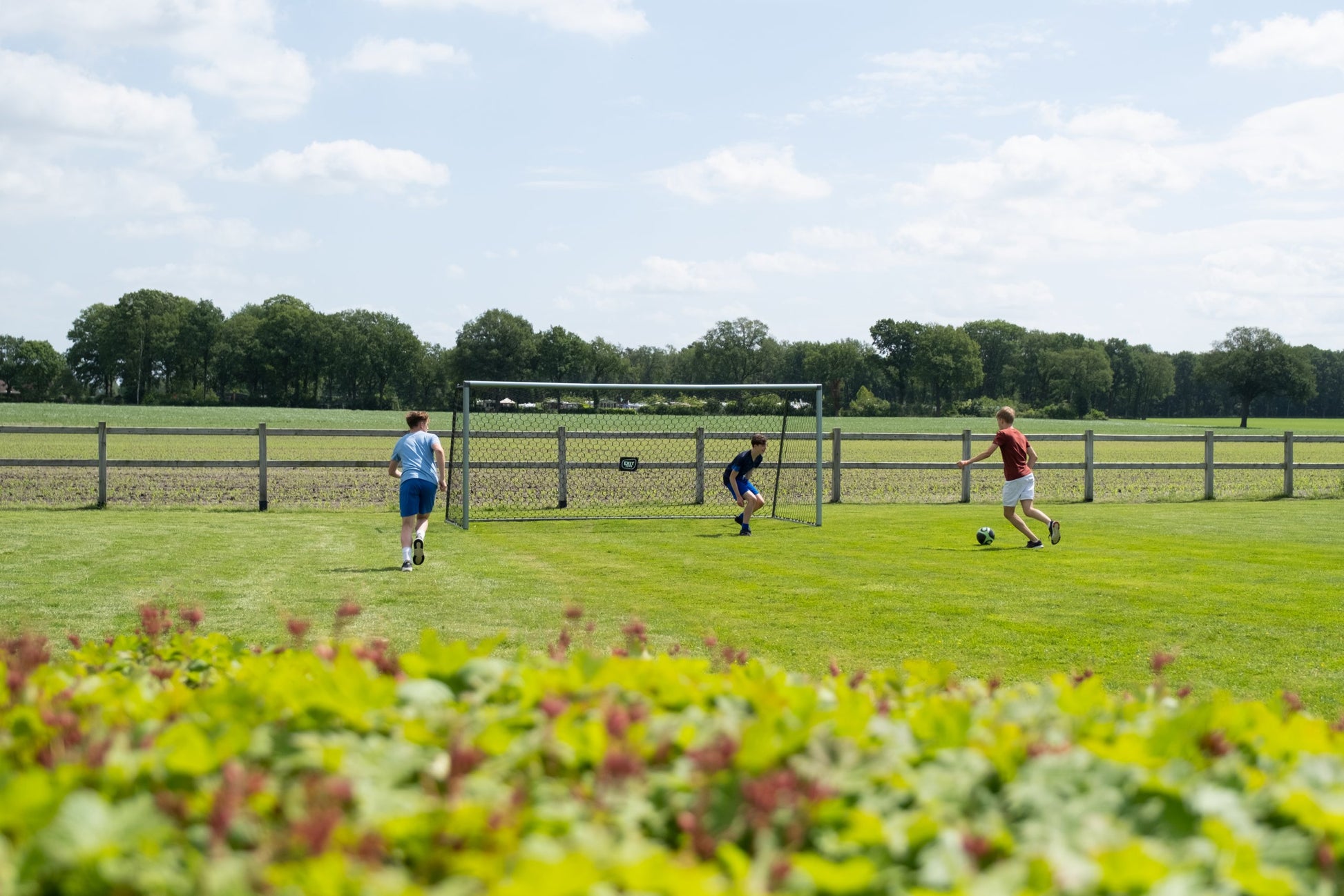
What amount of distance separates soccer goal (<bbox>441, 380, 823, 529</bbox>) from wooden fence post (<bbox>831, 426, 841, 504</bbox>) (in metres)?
0.40

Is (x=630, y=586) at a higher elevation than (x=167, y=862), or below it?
below

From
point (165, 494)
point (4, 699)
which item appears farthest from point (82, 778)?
point (165, 494)

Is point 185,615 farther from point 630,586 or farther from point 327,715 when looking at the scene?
point 630,586

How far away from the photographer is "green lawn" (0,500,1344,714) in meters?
7.76

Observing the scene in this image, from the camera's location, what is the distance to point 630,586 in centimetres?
1067

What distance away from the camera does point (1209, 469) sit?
22.4 m

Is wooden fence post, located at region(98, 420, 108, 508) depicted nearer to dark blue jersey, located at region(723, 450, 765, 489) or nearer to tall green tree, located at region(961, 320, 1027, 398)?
dark blue jersey, located at region(723, 450, 765, 489)

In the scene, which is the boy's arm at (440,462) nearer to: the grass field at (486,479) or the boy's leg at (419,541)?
the boy's leg at (419,541)

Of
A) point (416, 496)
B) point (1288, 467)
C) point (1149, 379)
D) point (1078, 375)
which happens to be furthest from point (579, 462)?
point (1149, 379)

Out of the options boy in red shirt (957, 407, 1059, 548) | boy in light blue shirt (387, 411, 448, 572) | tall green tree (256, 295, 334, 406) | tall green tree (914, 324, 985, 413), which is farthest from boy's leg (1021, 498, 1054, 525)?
tall green tree (914, 324, 985, 413)

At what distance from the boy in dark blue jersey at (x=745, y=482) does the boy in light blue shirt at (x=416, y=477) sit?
5.13m

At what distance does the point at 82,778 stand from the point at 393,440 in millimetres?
47944

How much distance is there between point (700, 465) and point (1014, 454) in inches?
282

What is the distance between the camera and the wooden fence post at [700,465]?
66.9 ft
